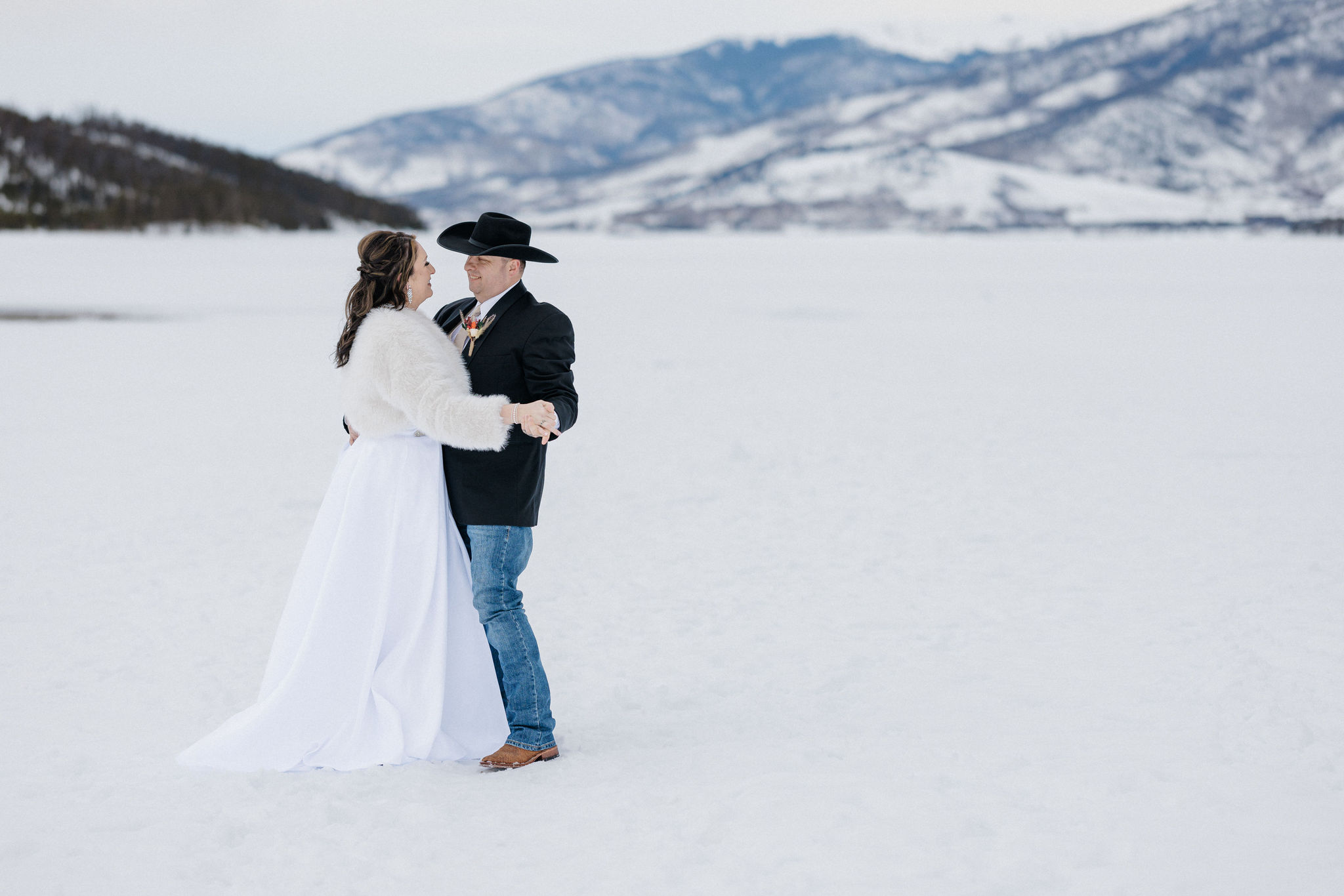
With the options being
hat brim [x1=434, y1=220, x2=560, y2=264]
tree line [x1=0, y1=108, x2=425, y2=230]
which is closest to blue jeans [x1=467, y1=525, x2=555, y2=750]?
hat brim [x1=434, y1=220, x2=560, y2=264]

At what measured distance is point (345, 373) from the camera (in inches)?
155

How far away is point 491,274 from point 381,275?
36cm

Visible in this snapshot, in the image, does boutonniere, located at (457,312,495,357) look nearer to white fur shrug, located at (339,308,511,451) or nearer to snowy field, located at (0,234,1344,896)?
white fur shrug, located at (339,308,511,451)

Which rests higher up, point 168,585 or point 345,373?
point 345,373

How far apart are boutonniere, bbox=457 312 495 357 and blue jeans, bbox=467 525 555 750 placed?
59cm

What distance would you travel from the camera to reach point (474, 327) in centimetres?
387

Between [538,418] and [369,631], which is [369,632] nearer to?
[369,631]

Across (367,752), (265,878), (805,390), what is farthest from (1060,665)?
(805,390)

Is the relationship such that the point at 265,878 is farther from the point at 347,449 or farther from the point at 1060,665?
the point at 1060,665

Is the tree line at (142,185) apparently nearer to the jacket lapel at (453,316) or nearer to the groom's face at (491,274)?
the jacket lapel at (453,316)

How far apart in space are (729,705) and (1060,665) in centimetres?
154

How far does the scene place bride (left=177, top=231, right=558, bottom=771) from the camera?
388 centimetres

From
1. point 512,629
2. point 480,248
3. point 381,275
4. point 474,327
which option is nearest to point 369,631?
point 512,629

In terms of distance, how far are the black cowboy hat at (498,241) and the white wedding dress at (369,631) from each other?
0.38 metres
